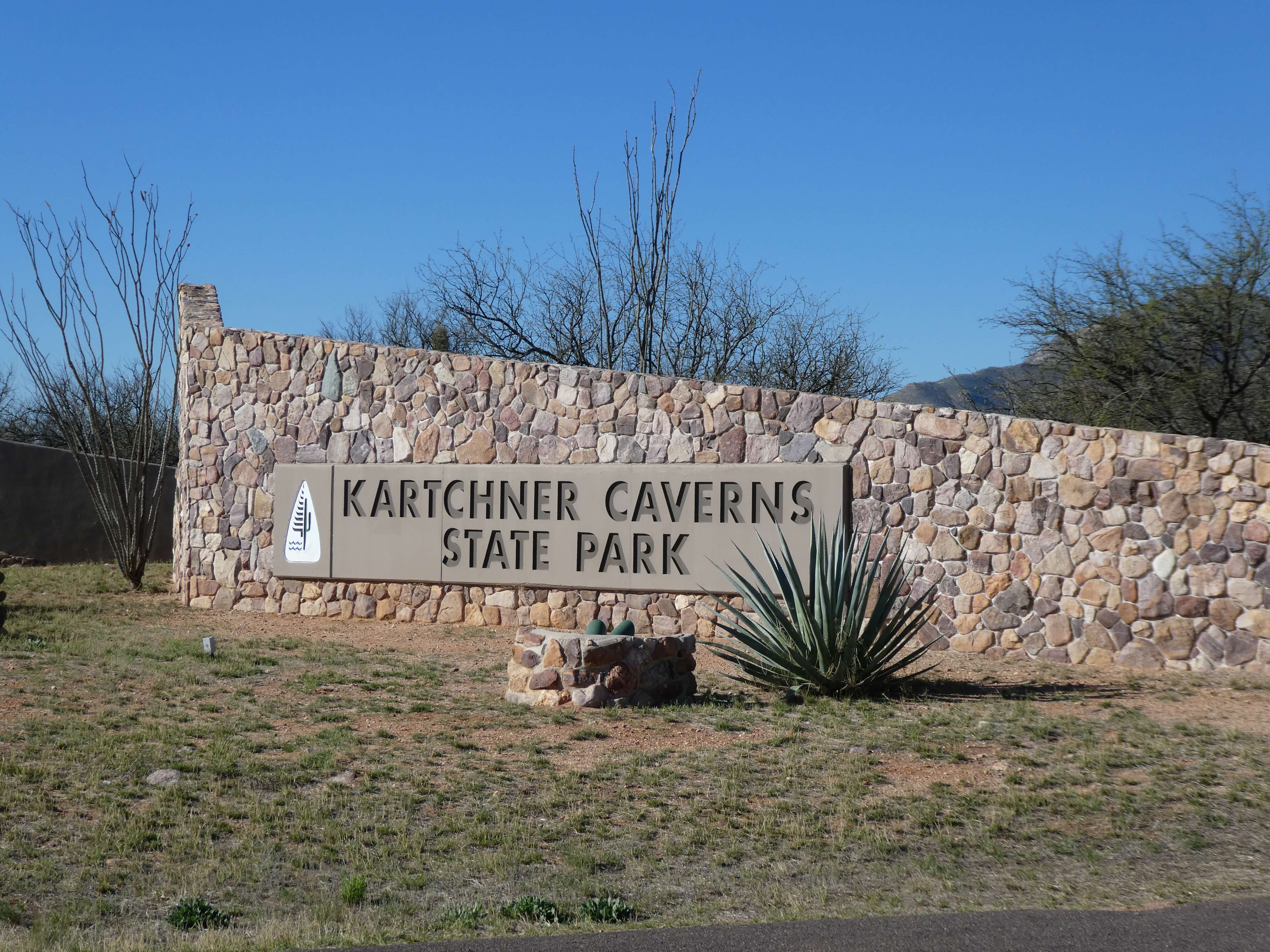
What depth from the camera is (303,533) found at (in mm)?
14742

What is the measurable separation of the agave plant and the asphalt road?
4.46 meters

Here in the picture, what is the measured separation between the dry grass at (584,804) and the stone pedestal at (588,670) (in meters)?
0.31

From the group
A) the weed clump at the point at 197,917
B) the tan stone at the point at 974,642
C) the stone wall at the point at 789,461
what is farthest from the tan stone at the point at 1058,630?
the weed clump at the point at 197,917

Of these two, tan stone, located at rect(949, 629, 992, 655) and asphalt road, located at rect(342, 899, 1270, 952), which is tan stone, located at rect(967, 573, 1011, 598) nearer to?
tan stone, located at rect(949, 629, 992, 655)

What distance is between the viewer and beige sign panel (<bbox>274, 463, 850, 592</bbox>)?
12.3m

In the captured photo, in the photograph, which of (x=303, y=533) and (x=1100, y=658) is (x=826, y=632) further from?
(x=303, y=533)

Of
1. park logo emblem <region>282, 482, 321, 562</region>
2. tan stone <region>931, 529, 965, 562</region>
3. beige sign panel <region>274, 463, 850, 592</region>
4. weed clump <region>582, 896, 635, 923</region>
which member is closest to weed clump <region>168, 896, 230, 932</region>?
weed clump <region>582, 896, 635, 923</region>

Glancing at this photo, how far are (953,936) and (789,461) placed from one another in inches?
321

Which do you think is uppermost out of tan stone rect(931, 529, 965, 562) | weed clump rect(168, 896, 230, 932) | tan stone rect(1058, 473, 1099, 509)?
tan stone rect(1058, 473, 1099, 509)

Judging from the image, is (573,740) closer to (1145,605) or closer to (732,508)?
(732,508)

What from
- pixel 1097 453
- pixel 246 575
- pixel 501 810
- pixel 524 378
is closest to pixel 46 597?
pixel 246 575

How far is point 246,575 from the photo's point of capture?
15172 millimetres

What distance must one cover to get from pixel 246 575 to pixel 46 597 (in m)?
3.68

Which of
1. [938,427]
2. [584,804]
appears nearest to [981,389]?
[938,427]
